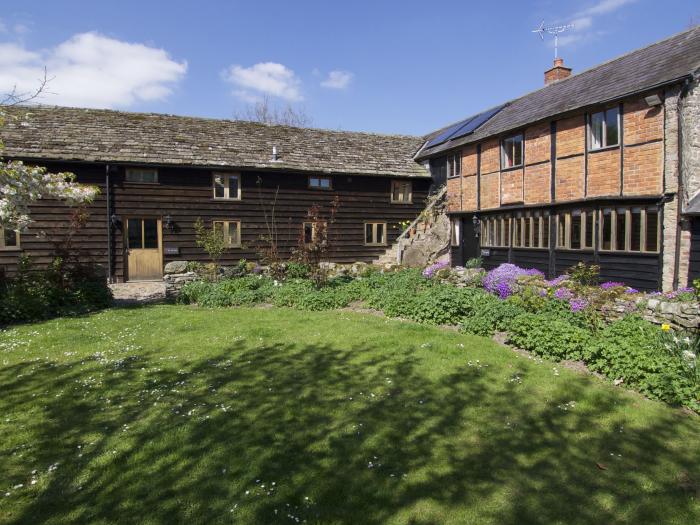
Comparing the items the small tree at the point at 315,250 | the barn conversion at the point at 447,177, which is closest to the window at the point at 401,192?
the barn conversion at the point at 447,177

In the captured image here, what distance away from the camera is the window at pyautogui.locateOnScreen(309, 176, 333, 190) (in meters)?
22.2

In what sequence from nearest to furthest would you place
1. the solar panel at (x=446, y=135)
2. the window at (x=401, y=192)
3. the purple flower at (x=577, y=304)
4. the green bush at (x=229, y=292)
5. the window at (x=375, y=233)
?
the purple flower at (x=577, y=304) → the green bush at (x=229, y=292) → the solar panel at (x=446, y=135) → the window at (x=375, y=233) → the window at (x=401, y=192)

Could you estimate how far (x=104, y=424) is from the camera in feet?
17.9

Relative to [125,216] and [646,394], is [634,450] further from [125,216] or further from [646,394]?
[125,216]

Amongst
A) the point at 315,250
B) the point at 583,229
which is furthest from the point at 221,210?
the point at 583,229

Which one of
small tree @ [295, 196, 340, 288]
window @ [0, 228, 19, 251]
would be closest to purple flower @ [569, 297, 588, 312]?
small tree @ [295, 196, 340, 288]

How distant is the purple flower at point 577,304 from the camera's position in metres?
9.25

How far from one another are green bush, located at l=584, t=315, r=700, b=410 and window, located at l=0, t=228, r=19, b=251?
20.2m

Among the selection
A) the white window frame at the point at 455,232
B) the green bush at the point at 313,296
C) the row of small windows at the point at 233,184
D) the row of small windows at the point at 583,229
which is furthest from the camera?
the white window frame at the point at 455,232

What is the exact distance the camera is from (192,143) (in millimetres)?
20891

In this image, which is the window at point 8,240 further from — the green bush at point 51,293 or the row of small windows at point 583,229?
the row of small windows at point 583,229

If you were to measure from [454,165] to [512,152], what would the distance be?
13.3ft

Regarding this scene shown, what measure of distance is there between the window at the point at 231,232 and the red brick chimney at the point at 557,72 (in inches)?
616

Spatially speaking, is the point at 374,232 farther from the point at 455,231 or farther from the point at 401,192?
the point at 455,231
